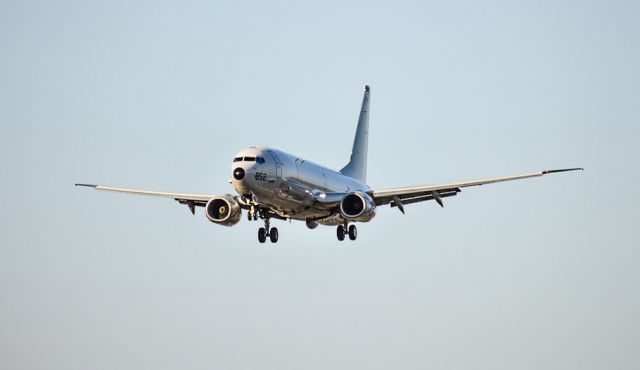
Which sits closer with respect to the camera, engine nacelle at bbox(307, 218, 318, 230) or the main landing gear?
engine nacelle at bbox(307, 218, 318, 230)

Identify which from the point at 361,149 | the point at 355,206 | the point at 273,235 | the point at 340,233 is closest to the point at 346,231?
the point at 340,233

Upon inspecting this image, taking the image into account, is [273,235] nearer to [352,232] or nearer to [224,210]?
[224,210]

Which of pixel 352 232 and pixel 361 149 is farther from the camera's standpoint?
pixel 361 149

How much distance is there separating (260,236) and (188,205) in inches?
259

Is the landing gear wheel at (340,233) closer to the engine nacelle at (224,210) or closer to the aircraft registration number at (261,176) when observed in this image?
the engine nacelle at (224,210)

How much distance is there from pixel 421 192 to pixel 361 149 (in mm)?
19496

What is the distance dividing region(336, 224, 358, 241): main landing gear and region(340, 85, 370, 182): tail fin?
33.3ft

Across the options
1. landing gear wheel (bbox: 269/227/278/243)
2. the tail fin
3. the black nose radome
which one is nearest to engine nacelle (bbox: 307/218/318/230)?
landing gear wheel (bbox: 269/227/278/243)

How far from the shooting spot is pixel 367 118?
101 m

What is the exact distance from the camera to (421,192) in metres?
76.9

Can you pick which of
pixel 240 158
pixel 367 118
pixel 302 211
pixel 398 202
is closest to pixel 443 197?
pixel 398 202

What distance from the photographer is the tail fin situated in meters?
92.0

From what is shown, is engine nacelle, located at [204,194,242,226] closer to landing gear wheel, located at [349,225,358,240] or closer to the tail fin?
landing gear wheel, located at [349,225,358,240]

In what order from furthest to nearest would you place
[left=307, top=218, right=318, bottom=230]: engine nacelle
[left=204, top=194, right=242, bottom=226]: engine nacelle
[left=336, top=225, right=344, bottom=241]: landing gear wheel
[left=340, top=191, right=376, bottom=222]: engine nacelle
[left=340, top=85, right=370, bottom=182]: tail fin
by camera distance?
[left=340, top=85, right=370, bottom=182]: tail fin → [left=336, top=225, right=344, bottom=241]: landing gear wheel → [left=307, top=218, right=318, bottom=230]: engine nacelle → [left=340, top=191, right=376, bottom=222]: engine nacelle → [left=204, top=194, right=242, bottom=226]: engine nacelle
